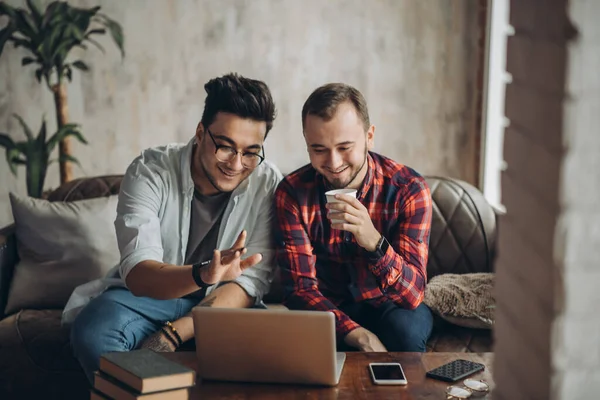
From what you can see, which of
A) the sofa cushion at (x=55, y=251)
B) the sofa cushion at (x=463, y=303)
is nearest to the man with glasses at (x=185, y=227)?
the sofa cushion at (x=55, y=251)

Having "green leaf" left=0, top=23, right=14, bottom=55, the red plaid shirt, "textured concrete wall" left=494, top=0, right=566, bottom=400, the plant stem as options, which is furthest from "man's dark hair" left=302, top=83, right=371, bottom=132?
"green leaf" left=0, top=23, right=14, bottom=55

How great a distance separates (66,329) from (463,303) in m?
1.34

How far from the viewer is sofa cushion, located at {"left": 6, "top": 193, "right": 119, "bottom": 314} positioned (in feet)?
8.46

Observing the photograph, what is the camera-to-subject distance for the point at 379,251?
2.08m

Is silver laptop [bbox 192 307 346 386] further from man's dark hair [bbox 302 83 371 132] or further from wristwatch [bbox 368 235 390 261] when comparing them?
man's dark hair [bbox 302 83 371 132]

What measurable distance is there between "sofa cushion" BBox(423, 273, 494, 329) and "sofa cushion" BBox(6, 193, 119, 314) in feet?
3.91

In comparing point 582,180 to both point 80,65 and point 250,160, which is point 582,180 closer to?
point 250,160

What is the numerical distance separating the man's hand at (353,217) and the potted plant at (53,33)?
1.92m

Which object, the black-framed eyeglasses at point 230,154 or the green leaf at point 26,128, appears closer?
the black-framed eyeglasses at point 230,154

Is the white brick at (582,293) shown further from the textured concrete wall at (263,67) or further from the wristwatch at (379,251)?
the textured concrete wall at (263,67)

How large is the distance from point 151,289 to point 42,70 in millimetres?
1729

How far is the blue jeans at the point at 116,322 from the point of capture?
81.9 inches

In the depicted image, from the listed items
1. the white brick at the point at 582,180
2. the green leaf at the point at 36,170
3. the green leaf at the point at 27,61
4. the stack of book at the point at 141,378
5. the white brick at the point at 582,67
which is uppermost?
the green leaf at the point at 27,61

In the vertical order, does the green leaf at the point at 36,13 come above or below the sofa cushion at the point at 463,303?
above
